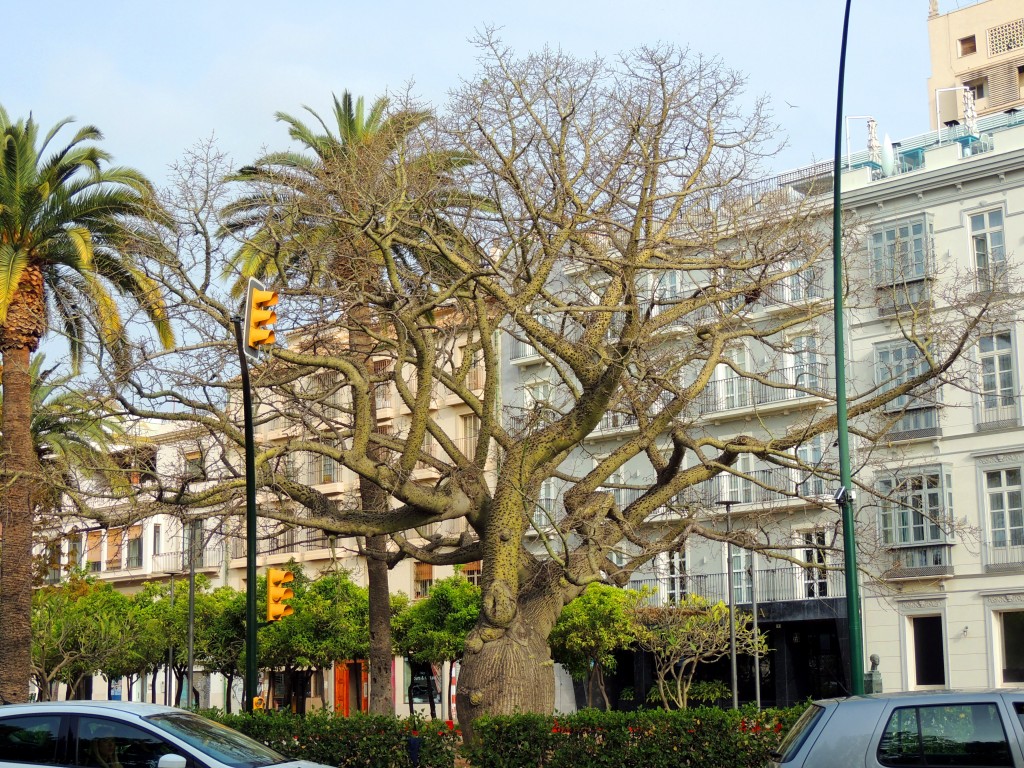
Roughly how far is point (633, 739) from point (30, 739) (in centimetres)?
793

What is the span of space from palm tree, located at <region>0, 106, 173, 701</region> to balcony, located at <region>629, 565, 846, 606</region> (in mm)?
18898

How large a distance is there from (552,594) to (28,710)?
10.4 meters

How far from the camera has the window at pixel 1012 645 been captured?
3400cm

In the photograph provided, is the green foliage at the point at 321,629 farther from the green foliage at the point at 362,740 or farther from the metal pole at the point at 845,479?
the metal pole at the point at 845,479

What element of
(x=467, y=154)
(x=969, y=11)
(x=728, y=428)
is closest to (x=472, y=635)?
(x=467, y=154)

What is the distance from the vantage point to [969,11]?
60.9m

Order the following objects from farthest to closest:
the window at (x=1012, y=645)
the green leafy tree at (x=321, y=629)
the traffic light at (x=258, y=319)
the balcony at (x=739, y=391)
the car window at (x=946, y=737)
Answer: the green leafy tree at (x=321, y=629) → the balcony at (x=739, y=391) → the window at (x=1012, y=645) → the traffic light at (x=258, y=319) → the car window at (x=946, y=737)

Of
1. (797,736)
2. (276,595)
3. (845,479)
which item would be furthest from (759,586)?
(797,736)

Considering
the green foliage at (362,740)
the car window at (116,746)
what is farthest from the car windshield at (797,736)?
the green foliage at (362,740)

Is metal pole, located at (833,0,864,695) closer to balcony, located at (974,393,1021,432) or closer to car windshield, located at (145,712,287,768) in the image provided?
car windshield, located at (145,712,287,768)

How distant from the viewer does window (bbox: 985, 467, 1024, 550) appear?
34.4m

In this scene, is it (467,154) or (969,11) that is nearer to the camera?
(467,154)

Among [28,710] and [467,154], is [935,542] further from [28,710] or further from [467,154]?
[28,710]

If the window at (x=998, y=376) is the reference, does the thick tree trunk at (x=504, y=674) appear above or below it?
below
